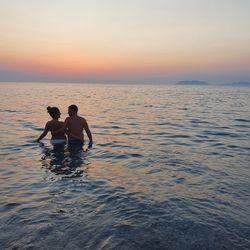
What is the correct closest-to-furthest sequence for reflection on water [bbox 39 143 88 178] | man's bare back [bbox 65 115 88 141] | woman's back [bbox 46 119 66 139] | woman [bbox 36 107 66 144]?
reflection on water [bbox 39 143 88 178], man's bare back [bbox 65 115 88 141], woman [bbox 36 107 66 144], woman's back [bbox 46 119 66 139]

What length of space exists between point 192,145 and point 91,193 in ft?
25.4

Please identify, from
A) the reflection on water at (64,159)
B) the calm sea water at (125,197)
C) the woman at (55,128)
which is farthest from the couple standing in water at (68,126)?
the calm sea water at (125,197)

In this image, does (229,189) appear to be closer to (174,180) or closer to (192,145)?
(174,180)

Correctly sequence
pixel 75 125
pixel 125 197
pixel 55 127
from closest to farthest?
pixel 125 197
pixel 75 125
pixel 55 127

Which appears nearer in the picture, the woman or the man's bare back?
the man's bare back

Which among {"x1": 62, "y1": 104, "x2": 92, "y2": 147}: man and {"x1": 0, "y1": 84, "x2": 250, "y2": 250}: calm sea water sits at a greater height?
{"x1": 62, "y1": 104, "x2": 92, "y2": 147}: man

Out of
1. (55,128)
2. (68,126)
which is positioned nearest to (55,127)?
(55,128)

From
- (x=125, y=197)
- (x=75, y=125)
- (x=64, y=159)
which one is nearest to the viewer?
(x=125, y=197)

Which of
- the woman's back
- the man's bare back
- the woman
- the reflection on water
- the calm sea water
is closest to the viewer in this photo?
the calm sea water

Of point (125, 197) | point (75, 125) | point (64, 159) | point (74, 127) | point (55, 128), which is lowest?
point (64, 159)

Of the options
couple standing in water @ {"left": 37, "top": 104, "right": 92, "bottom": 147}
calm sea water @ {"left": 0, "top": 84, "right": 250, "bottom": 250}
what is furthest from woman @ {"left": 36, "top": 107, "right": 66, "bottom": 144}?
calm sea water @ {"left": 0, "top": 84, "right": 250, "bottom": 250}

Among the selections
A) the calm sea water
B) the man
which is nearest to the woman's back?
the man

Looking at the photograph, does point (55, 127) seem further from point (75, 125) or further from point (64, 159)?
point (64, 159)

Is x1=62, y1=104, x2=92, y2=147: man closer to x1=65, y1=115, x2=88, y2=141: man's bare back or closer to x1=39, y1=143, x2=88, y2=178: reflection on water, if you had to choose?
x1=65, y1=115, x2=88, y2=141: man's bare back
